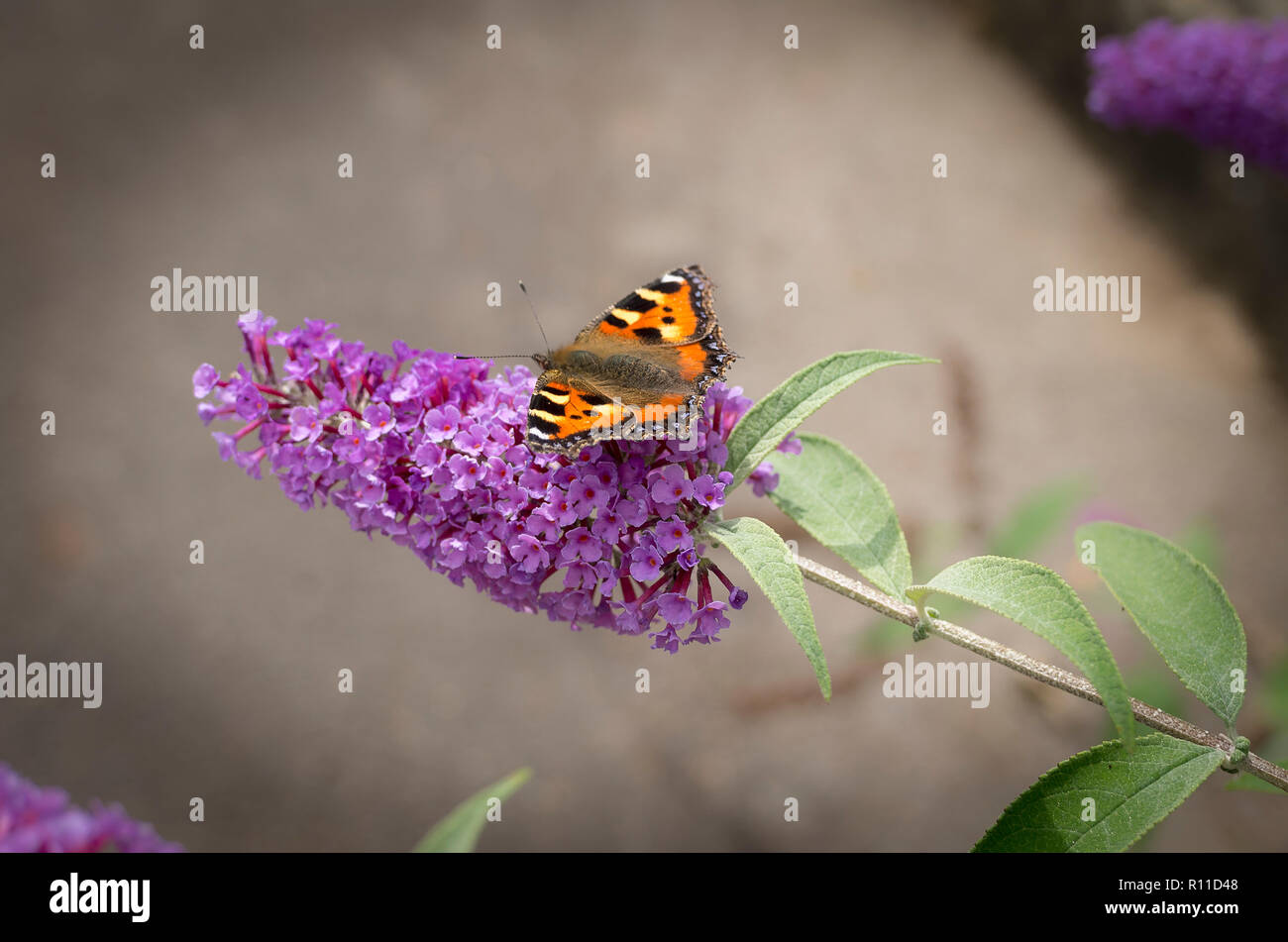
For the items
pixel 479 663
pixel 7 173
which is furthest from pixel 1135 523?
pixel 7 173

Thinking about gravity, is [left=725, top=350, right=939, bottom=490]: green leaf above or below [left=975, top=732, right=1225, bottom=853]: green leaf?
above

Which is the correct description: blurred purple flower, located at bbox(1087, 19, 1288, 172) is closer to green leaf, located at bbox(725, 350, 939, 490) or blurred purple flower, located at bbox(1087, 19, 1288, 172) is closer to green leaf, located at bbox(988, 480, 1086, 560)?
green leaf, located at bbox(988, 480, 1086, 560)

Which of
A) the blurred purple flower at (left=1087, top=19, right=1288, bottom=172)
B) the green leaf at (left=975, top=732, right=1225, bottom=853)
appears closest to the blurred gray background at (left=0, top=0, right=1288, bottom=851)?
the blurred purple flower at (left=1087, top=19, right=1288, bottom=172)

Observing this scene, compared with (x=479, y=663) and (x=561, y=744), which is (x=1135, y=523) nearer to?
(x=561, y=744)

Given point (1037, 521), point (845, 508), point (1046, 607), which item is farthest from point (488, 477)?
point (1037, 521)
